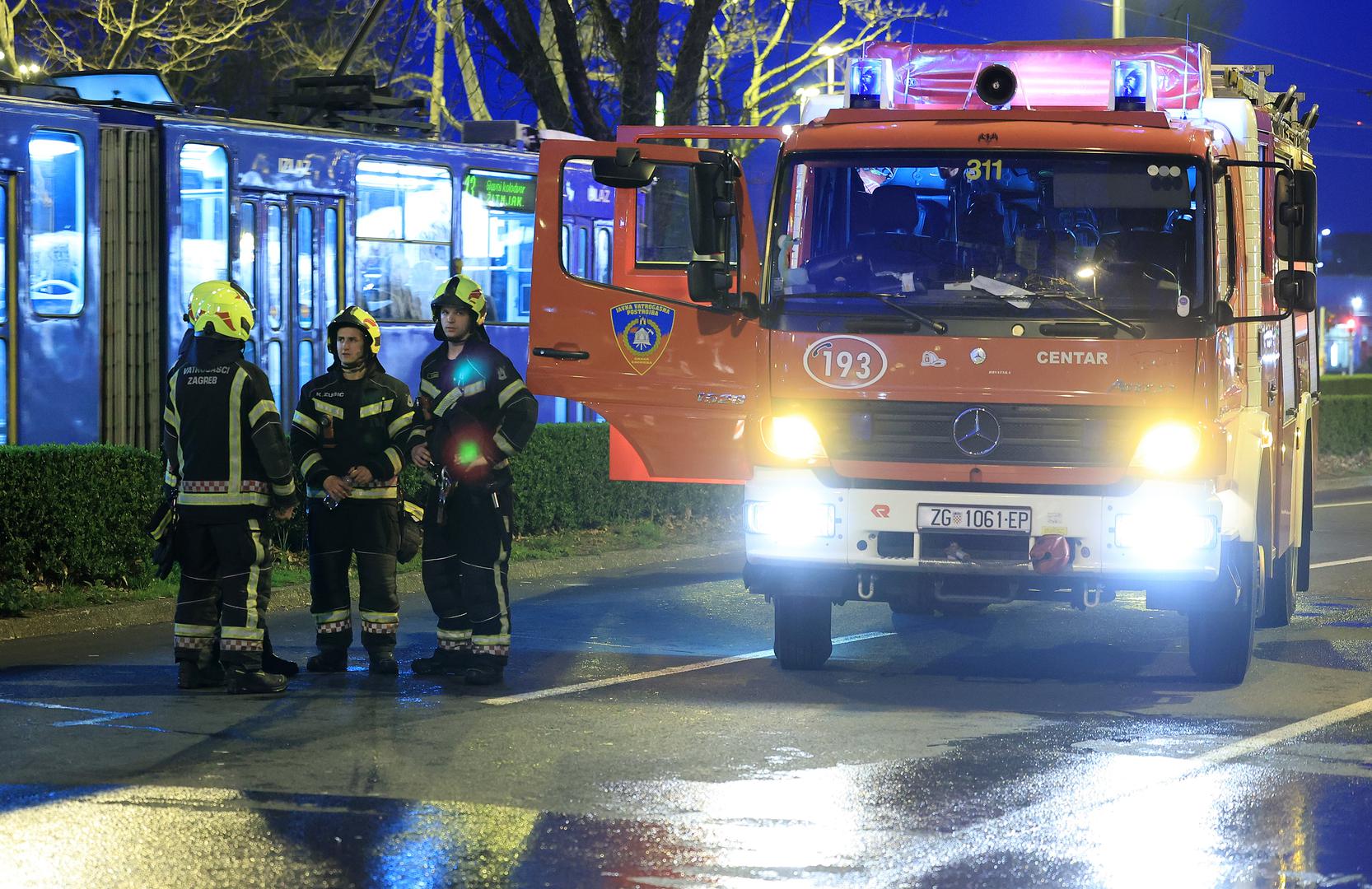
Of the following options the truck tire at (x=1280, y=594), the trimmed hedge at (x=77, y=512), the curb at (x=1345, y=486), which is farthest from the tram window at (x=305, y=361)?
the curb at (x=1345, y=486)

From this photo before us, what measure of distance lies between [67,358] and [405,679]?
21.4ft

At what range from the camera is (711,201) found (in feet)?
30.2

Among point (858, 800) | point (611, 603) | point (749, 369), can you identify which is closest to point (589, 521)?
point (611, 603)

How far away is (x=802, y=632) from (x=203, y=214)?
8110 millimetres

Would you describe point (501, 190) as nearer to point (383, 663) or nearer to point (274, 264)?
point (274, 264)

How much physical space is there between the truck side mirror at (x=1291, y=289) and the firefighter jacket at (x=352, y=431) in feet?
13.2

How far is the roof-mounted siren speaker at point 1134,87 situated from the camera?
9633 millimetres

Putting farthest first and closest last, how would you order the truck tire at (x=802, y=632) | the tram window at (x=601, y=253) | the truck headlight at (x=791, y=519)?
the tram window at (x=601, y=253) → the truck tire at (x=802, y=632) → the truck headlight at (x=791, y=519)

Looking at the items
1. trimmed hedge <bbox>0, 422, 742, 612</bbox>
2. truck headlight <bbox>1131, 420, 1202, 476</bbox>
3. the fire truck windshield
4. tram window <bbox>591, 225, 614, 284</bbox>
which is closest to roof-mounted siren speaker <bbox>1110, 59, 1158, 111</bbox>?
the fire truck windshield

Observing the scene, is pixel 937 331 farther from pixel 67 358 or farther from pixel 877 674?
pixel 67 358

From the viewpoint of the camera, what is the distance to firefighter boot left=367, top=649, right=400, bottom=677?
976 cm

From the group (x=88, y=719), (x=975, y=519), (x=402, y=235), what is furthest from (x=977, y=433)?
(x=402, y=235)

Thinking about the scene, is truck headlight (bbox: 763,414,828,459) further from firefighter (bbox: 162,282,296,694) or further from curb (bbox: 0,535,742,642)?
curb (bbox: 0,535,742,642)

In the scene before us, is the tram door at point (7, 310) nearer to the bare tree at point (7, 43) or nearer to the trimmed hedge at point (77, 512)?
the trimmed hedge at point (77, 512)
